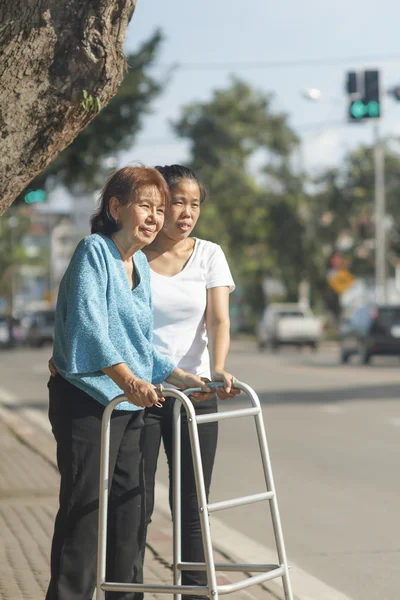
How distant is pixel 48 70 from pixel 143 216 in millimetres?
682

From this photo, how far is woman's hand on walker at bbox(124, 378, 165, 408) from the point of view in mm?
4258

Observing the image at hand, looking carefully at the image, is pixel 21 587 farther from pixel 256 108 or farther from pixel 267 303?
pixel 256 108

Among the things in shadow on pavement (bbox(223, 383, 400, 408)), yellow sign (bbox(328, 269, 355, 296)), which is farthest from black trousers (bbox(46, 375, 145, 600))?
yellow sign (bbox(328, 269, 355, 296))

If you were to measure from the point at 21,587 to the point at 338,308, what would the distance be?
2196 inches

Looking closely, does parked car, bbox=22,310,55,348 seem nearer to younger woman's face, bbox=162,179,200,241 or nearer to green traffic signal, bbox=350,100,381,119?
green traffic signal, bbox=350,100,381,119

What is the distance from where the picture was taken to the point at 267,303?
230 feet

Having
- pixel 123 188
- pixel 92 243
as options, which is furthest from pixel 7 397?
pixel 92 243

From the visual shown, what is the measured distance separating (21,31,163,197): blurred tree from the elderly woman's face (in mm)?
11707

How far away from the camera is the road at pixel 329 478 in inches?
269

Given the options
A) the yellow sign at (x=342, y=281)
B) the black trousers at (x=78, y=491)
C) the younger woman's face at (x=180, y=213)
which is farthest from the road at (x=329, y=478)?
the yellow sign at (x=342, y=281)

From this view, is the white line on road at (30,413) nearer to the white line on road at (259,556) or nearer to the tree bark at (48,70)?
the white line on road at (259,556)

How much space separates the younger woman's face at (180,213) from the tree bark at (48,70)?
468 mm

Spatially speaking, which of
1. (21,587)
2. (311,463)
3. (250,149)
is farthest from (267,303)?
(21,587)

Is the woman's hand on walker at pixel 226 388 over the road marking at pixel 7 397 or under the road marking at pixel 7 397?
over
